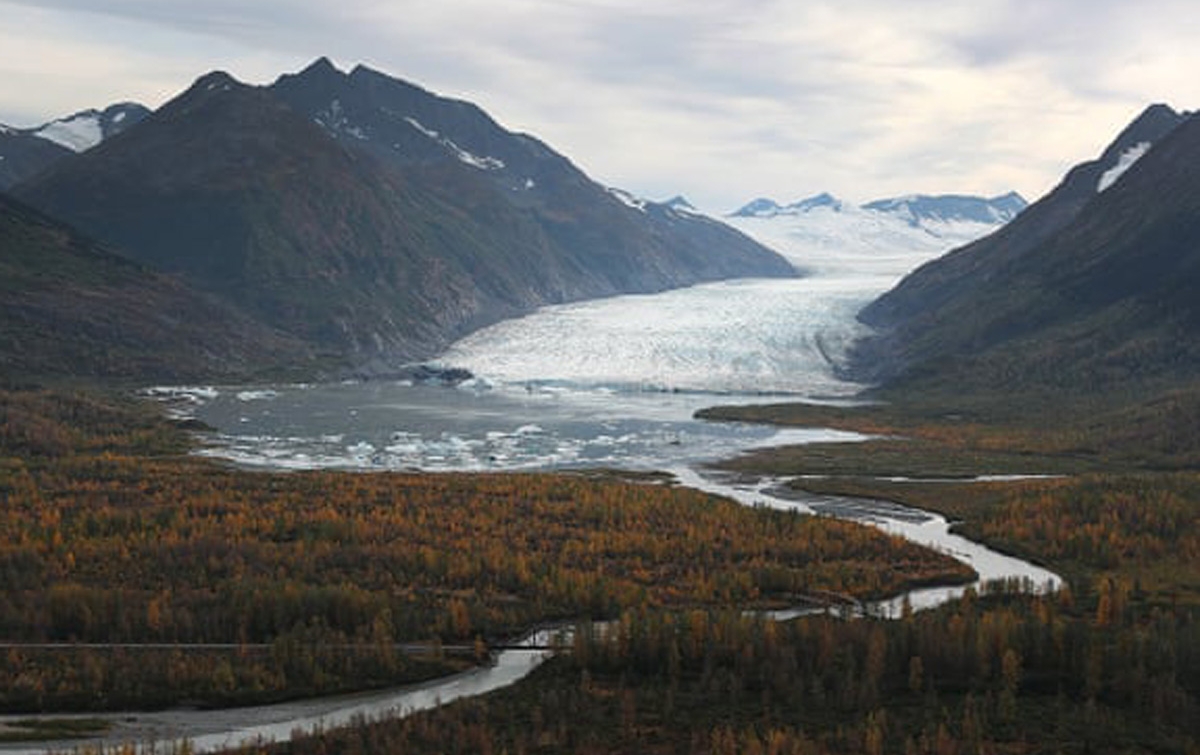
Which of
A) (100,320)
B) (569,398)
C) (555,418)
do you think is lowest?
(555,418)

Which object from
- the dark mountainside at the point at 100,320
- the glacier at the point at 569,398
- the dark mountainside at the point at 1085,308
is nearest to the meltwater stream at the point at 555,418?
the glacier at the point at 569,398

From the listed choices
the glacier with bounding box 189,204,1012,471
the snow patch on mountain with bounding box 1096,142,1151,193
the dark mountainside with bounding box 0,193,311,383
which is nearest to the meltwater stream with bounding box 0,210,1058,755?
the glacier with bounding box 189,204,1012,471

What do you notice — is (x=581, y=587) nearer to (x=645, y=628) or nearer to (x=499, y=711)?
(x=645, y=628)

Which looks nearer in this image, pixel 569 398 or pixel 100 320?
pixel 569 398

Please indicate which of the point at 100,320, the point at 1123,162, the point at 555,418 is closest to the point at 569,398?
the point at 555,418

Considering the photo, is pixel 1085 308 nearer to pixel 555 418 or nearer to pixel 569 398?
pixel 569 398

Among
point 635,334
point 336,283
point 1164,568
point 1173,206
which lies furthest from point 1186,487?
point 336,283
